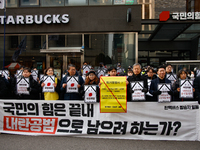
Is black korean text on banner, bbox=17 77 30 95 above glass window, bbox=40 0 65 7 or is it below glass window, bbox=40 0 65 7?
below

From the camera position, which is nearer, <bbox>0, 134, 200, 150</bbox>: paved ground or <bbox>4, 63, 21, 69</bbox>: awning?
<bbox>0, 134, 200, 150</bbox>: paved ground

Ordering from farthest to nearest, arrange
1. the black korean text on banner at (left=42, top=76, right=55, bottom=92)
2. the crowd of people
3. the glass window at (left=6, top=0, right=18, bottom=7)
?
the glass window at (left=6, top=0, right=18, bottom=7) < the black korean text on banner at (left=42, top=76, right=55, bottom=92) < the crowd of people

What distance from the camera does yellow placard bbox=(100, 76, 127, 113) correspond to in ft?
15.4

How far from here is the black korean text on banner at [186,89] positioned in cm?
482

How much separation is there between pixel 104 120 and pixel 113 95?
70 centimetres

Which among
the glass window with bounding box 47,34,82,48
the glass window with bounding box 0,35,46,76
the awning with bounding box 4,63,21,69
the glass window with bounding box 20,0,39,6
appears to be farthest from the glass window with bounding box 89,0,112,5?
the awning with bounding box 4,63,21,69

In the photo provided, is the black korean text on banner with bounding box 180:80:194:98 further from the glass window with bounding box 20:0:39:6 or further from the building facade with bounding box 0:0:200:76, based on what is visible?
the glass window with bounding box 20:0:39:6

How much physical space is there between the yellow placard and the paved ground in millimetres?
796

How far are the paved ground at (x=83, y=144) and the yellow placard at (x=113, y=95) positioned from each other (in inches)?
31.4

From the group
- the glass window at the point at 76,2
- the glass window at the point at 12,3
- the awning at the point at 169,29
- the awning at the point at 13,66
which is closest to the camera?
the glass window at the point at 76,2

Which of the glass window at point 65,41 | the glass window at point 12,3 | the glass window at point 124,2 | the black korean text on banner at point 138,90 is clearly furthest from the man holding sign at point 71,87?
the glass window at point 12,3

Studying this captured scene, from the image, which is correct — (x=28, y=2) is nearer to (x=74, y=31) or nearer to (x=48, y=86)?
(x=74, y=31)

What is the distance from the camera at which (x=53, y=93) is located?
5445 mm

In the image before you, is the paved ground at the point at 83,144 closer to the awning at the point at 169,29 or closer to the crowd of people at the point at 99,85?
the crowd of people at the point at 99,85
